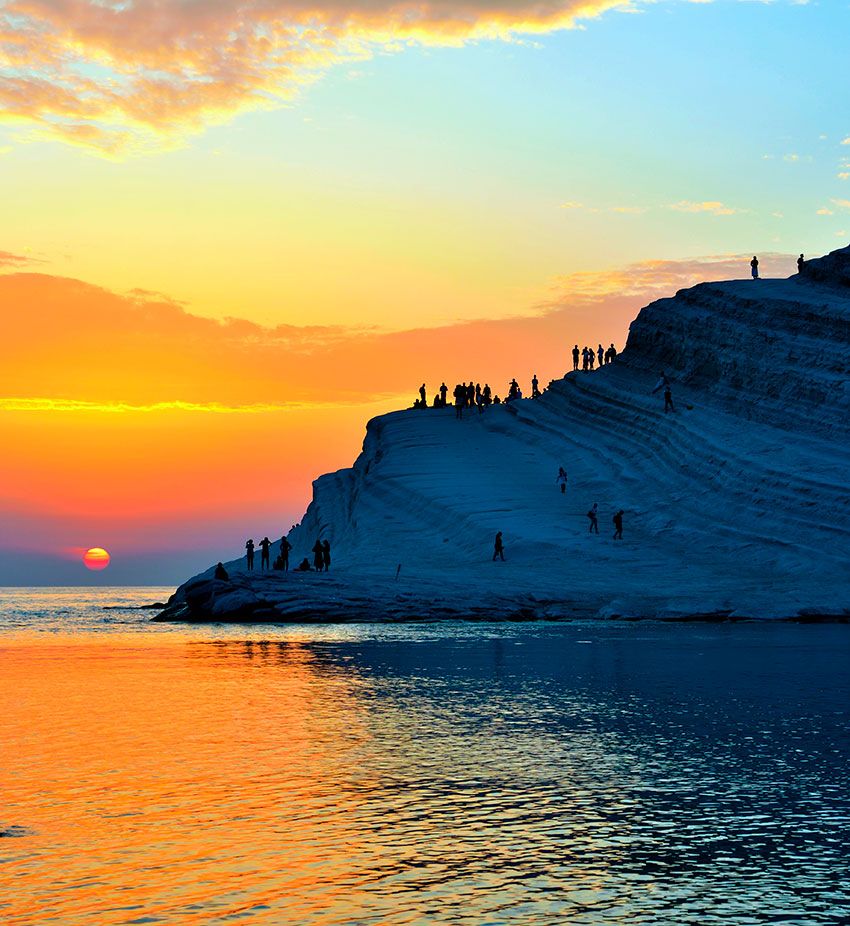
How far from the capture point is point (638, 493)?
184 ft

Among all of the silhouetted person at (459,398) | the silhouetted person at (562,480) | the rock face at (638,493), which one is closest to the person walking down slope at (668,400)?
the rock face at (638,493)

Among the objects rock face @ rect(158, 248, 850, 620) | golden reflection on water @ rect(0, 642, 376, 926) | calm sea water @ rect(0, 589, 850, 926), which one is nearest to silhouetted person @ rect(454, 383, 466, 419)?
rock face @ rect(158, 248, 850, 620)

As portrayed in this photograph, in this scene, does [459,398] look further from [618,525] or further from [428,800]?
[428,800]

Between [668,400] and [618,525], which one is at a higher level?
[668,400]

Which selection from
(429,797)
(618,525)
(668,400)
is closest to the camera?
(429,797)

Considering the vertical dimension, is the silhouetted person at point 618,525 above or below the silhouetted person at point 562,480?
below

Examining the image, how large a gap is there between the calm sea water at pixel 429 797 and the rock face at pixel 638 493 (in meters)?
19.9

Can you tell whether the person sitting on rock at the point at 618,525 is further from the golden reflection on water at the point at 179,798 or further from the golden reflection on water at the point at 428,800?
the golden reflection on water at the point at 179,798

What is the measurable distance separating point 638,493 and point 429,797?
45.7m

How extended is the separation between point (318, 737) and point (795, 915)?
8484 millimetres

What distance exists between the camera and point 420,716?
17.3 meters

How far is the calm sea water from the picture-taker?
8.43 metres

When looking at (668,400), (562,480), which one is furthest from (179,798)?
(668,400)

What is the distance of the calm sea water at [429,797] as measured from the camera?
27.7ft
